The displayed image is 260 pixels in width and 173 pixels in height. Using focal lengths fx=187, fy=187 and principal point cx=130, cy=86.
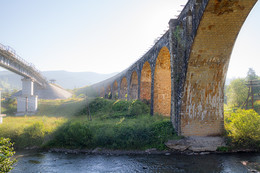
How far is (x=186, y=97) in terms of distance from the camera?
32.9 feet

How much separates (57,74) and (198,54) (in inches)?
7873

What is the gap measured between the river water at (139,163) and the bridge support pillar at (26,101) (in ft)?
55.4

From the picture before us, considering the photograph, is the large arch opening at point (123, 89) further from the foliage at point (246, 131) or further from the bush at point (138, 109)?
the foliage at point (246, 131)

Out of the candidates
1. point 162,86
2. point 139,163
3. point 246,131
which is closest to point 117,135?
point 139,163

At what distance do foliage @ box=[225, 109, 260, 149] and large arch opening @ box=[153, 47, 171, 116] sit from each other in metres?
5.04

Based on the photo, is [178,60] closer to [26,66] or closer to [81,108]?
[81,108]

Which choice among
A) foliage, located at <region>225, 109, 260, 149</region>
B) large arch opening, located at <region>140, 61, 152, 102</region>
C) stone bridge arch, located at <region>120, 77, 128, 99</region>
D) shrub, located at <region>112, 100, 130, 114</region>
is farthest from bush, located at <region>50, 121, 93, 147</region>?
stone bridge arch, located at <region>120, 77, 128, 99</region>

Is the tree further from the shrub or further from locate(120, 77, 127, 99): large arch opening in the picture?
the shrub

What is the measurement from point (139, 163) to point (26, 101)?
21.6 metres

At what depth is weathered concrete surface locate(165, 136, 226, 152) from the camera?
979 centimetres

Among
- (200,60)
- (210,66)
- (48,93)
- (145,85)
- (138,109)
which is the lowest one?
(138,109)

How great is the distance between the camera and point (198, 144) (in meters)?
9.81

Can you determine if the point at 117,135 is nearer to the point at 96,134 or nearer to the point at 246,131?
the point at 96,134

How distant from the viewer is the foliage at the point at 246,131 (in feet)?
32.2
